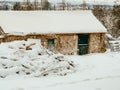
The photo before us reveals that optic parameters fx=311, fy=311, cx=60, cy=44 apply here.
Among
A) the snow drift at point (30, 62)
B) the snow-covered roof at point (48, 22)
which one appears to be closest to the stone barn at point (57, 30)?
the snow-covered roof at point (48, 22)

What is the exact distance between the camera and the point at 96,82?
10.4 meters

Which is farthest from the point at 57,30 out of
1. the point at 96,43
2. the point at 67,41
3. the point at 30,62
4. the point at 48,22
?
the point at 30,62

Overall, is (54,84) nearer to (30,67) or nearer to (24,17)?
(30,67)

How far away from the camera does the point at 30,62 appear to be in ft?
41.7

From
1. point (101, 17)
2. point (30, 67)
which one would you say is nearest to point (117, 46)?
point (30, 67)

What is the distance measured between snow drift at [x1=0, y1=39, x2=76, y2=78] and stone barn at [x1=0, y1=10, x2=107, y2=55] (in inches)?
339

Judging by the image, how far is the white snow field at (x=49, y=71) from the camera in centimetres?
995

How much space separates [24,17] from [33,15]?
995mm

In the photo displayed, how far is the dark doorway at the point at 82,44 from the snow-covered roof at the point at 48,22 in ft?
3.13

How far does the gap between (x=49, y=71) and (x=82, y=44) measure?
13537 millimetres

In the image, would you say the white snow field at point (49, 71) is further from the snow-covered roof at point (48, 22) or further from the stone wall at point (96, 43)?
the stone wall at point (96, 43)

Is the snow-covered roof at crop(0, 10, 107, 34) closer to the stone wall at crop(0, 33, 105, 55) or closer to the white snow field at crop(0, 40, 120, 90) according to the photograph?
the stone wall at crop(0, 33, 105, 55)

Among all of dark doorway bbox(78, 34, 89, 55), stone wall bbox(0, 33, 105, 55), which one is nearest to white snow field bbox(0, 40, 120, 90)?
stone wall bbox(0, 33, 105, 55)

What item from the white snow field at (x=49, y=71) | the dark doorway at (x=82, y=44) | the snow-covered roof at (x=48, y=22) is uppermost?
the snow-covered roof at (x=48, y=22)
